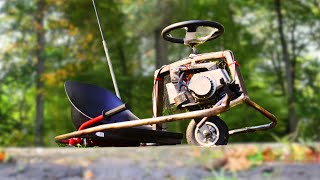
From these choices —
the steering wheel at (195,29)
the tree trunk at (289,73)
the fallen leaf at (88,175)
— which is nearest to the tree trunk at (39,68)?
the tree trunk at (289,73)

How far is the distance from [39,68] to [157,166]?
1076cm

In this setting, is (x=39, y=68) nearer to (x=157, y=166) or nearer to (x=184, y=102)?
(x=184, y=102)

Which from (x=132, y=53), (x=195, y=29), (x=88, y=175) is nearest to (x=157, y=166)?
(x=88, y=175)

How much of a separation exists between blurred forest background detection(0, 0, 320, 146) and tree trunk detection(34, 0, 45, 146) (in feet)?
0.08

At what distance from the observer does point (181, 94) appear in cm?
179

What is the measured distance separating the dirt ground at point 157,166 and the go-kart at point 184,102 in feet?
0.56

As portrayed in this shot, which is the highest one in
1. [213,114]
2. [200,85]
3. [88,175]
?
[200,85]

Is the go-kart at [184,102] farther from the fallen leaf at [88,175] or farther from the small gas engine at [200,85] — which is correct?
the fallen leaf at [88,175]

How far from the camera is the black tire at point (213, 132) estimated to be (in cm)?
181

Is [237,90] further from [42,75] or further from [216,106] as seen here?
[42,75]

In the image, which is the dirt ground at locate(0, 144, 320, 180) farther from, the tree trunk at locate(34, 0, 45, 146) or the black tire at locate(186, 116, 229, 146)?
the tree trunk at locate(34, 0, 45, 146)

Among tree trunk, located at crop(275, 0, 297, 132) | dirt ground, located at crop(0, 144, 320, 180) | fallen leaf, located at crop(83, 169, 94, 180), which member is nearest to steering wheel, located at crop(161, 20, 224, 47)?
dirt ground, located at crop(0, 144, 320, 180)

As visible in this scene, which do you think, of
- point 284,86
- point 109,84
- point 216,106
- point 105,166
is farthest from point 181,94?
point 284,86

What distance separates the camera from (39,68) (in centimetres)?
1180
